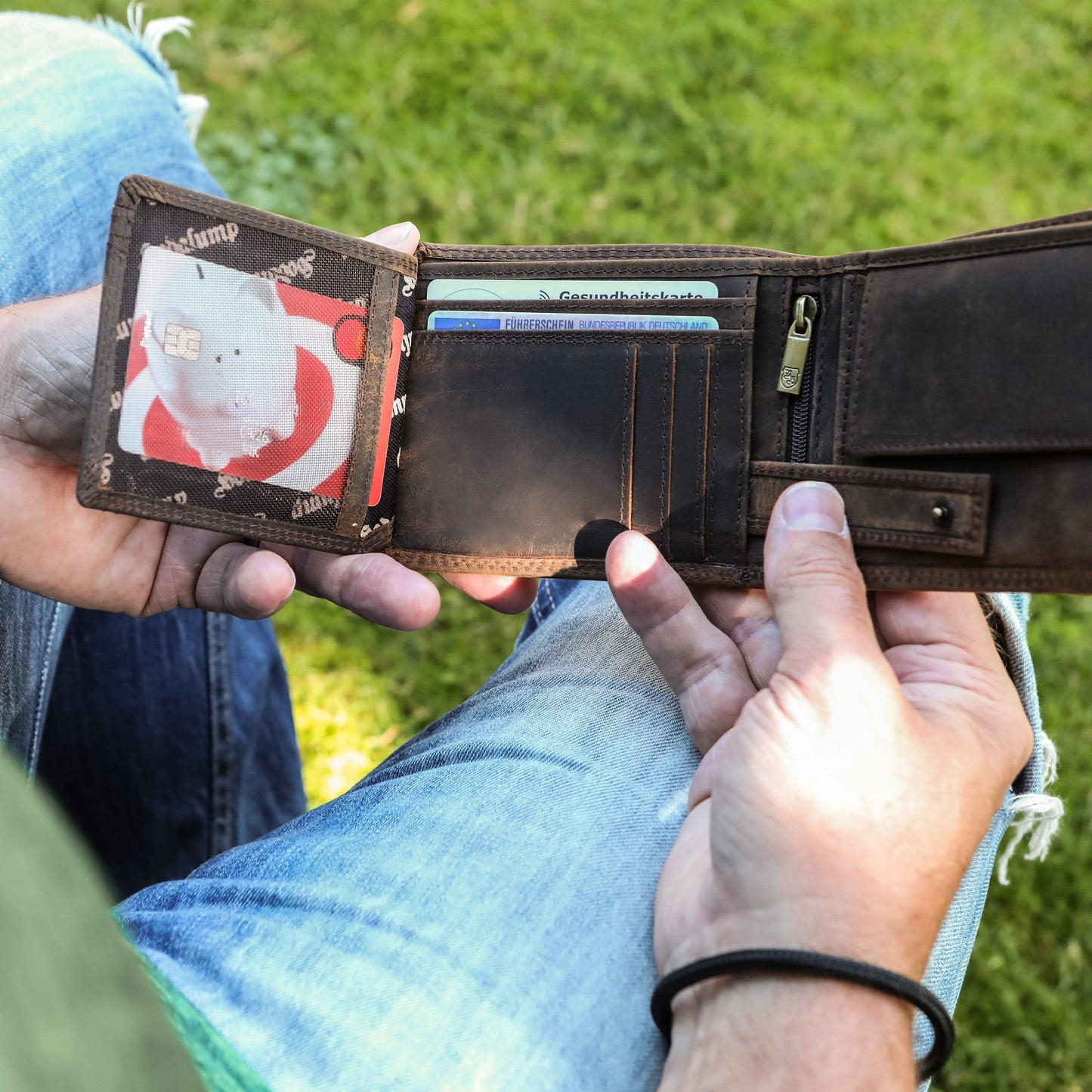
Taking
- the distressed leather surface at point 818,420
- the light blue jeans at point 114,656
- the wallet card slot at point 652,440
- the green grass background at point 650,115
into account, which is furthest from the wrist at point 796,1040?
the green grass background at point 650,115

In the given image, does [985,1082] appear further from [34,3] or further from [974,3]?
[34,3]

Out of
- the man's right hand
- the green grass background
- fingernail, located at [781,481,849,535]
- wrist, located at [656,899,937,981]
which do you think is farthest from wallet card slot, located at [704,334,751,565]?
the green grass background

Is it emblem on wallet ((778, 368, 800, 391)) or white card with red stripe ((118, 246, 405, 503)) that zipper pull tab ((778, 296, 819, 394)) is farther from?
white card with red stripe ((118, 246, 405, 503))

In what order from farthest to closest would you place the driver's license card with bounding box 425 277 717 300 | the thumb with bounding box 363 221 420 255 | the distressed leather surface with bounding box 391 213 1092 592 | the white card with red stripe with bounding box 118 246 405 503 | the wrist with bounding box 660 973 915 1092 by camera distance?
the thumb with bounding box 363 221 420 255 < the driver's license card with bounding box 425 277 717 300 < the white card with red stripe with bounding box 118 246 405 503 < the distressed leather surface with bounding box 391 213 1092 592 < the wrist with bounding box 660 973 915 1092

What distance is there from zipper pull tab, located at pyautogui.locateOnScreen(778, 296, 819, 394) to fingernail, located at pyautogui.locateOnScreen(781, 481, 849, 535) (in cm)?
19

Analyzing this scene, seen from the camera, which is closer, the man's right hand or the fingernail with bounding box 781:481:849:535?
the fingernail with bounding box 781:481:849:535

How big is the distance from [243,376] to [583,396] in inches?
24.1

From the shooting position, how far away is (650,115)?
141 inches

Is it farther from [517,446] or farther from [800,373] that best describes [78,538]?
[800,373]

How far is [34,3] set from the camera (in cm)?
364

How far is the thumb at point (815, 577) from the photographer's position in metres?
1.29

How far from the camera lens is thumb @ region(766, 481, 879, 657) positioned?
4.24ft

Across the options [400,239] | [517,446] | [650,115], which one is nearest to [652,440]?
[517,446]

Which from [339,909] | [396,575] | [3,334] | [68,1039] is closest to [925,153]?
[396,575]
